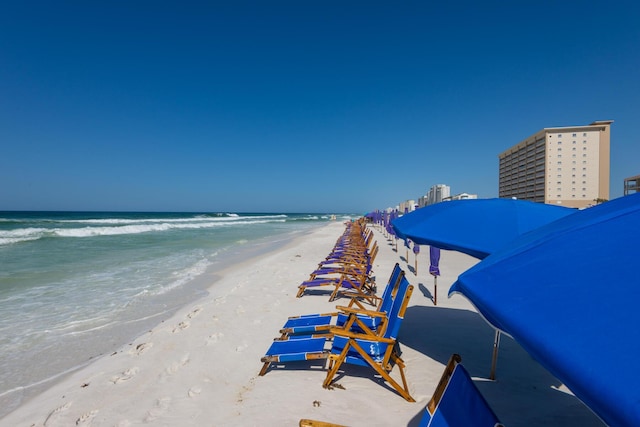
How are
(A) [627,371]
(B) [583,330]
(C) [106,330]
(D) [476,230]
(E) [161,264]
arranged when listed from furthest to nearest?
(E) [161,264]
(C) [106,330]
(D) [476,230]
(B) [583,330]
(A) [627,371]

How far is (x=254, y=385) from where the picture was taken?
10.4 feet

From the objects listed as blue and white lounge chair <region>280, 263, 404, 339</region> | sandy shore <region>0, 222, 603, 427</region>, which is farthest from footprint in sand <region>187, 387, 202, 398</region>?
blue and white lounge chair <region>280, 263, 404, 339</region>

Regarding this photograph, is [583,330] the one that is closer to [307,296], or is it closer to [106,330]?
[307,296]

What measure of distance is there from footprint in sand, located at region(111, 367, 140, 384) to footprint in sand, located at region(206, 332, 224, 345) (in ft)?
2.95

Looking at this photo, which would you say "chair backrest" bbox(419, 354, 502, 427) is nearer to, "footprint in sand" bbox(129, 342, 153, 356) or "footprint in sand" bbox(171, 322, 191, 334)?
"footprint in sand" bbox(129, 342, 153, 356)

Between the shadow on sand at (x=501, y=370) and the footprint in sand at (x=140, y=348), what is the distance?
356cm

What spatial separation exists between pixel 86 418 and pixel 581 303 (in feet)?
12.8

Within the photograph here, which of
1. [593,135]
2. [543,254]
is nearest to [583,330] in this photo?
[543,254]

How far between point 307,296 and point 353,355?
3.30 meters

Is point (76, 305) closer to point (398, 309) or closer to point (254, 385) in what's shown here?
point (254, 385)

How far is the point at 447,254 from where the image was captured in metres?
12.7

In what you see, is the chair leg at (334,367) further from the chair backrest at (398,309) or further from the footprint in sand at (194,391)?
the footprint in sand at (194,391)

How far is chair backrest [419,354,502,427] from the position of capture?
4.91 feet

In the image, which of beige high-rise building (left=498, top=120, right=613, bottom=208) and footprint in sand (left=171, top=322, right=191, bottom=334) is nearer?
footprint in sand (left=171, top=322, right=191, bottom=334)
